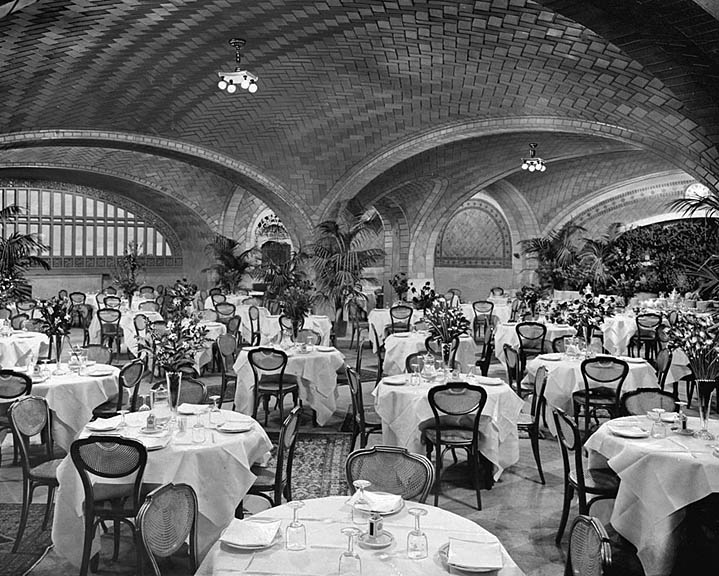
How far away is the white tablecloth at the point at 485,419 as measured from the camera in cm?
593

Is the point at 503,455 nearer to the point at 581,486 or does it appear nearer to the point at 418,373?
the point at 418,373

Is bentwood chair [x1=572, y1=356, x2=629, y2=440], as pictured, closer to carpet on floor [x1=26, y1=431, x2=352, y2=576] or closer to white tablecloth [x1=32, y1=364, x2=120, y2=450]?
carpet on floor [x1=26, y1=431, x2=352, y2=576]

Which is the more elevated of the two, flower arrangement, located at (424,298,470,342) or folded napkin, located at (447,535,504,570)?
flower arrangement, located at (424,298,470,342)

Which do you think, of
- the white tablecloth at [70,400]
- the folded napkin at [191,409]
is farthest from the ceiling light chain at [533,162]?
the folded napkin at [191,409]

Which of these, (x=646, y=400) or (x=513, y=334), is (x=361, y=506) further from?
(x=513, y=334)

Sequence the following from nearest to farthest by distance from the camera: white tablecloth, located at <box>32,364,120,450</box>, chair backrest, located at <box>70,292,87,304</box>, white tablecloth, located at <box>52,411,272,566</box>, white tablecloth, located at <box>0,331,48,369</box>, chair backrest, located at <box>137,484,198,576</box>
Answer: chair backrest, located at <box>137,484,198,576</box> → white tablecloth, located at <box>52,411,272,566</box> → white tablecloth, located at <box>32,364,120,450</box> → white tablecloth, located at <box>0,331,48,369</box> → chair backrest, located at <box>70,292,87,304</box>

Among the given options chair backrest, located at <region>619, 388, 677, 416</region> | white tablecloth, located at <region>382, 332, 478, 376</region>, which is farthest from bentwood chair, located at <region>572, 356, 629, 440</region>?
white tablecloth, located at <region>382, 332, 478, 376</region>

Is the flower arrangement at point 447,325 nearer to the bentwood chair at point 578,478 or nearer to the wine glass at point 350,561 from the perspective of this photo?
the bentwood chair at point 578,478

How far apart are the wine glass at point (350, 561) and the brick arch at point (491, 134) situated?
6.36m

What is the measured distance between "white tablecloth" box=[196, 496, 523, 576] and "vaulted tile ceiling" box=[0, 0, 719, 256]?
4042mm

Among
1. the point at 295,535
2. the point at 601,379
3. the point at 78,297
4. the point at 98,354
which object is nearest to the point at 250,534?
the point at 295,535

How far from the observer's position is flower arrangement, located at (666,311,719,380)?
4660mm

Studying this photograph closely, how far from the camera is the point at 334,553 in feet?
9.34

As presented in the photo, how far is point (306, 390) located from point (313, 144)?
7551 mm
